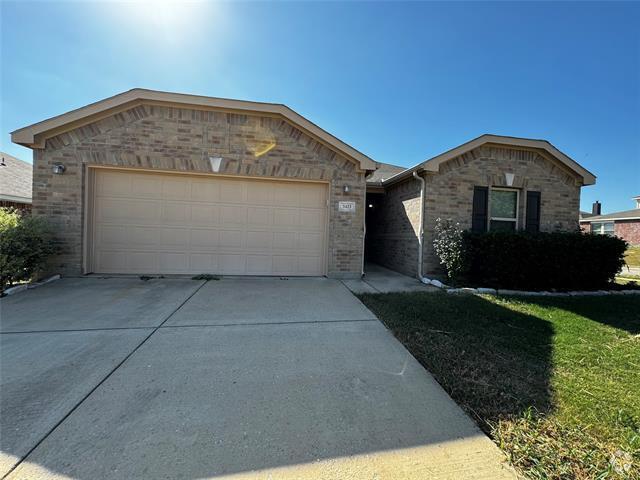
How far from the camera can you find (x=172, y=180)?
677 centimetres

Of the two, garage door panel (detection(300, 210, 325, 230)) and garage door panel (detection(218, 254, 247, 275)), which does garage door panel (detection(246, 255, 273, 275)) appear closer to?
garage door panel (detection(218, 254, 247, 275))

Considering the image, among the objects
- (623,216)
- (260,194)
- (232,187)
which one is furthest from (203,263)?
(623,216)

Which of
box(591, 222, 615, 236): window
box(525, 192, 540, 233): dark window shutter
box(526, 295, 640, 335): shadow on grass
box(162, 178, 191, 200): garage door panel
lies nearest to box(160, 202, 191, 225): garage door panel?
box(162, 178, 191, 200): garage door panel

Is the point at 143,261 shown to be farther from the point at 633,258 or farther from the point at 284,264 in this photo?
the point at 633,258

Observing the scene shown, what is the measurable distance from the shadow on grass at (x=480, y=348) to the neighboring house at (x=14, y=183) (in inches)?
443

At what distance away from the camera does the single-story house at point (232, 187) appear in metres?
6.37

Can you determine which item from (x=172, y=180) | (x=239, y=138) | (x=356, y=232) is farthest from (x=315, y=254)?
(x=172, y=180)

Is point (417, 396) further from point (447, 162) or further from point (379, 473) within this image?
point (447, 162)

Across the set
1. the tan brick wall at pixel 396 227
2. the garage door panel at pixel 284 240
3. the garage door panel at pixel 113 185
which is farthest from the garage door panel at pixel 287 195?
the garage door panel at pixel 113 185

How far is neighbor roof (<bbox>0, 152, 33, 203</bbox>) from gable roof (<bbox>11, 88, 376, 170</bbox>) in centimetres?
405

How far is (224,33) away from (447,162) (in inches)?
247

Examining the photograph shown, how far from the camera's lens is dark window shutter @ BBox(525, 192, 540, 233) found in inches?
308

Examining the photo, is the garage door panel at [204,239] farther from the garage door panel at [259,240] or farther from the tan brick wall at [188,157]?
the tan brick wall at [188,157]

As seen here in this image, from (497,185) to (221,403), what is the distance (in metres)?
8.30
